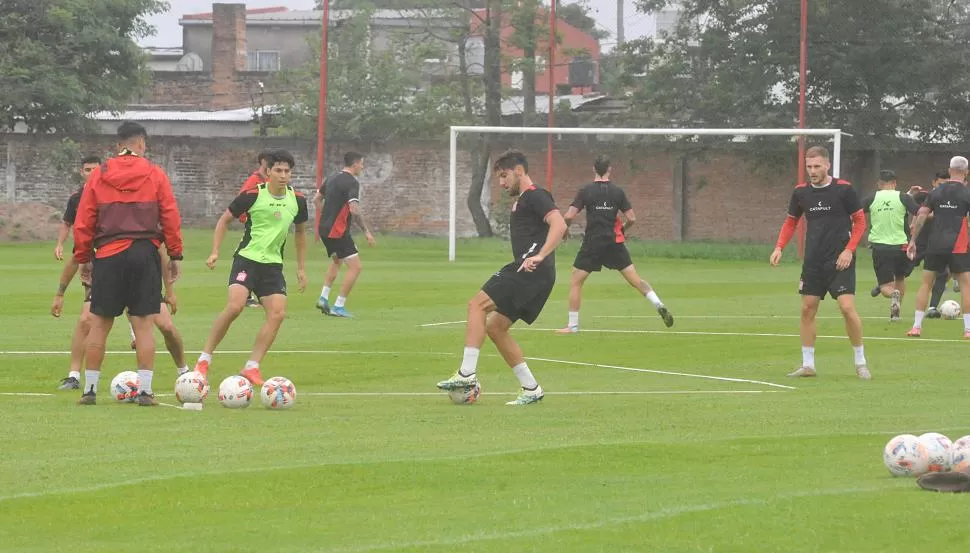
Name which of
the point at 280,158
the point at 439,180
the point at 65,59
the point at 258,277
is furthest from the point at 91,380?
the point at 65,59

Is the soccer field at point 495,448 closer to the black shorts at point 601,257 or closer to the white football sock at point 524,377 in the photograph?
the white football sock at point 524,377

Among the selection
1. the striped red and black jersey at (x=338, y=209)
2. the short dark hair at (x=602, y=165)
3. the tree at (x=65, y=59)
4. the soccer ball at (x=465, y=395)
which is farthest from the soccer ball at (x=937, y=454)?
the tree at (x=65, y=59)

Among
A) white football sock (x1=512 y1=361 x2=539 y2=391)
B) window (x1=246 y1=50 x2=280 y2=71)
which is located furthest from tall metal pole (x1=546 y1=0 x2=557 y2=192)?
window (x1=246 y1=50 x2=280 y2=71)

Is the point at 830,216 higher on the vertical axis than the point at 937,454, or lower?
higher

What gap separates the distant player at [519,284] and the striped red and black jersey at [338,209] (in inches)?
376

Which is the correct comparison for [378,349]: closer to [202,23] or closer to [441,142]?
[441,142]

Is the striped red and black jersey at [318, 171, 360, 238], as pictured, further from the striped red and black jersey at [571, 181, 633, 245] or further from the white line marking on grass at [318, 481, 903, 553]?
the white line marking on grass at [318, 481, 903, 553]

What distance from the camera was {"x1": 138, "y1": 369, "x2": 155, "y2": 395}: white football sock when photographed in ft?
40.1

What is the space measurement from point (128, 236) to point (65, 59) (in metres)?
39.4

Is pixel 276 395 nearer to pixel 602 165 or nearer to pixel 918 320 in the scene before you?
pixel 602 165

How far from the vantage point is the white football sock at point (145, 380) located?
12.2 m

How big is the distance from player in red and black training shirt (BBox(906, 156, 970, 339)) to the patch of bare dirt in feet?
86.3

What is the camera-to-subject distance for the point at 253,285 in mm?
13953

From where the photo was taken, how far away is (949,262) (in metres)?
20.1
